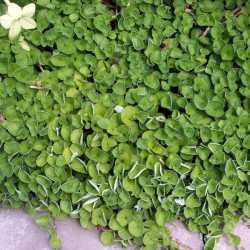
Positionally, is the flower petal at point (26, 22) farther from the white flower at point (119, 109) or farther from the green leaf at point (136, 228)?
the green leaf at point (136, 228)

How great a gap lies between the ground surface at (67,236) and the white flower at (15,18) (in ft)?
A: 2.66

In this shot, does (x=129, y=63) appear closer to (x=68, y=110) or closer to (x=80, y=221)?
(x=68, y=110)

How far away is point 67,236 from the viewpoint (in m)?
2.16

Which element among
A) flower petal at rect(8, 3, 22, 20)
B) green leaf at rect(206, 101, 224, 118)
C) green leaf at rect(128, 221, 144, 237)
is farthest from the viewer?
green leaf at rect(206, 101, 224, 118)

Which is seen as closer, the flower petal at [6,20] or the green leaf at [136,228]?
the flower petal at [6,20]

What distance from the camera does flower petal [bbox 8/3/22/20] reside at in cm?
190

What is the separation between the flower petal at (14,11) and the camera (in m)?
1.90

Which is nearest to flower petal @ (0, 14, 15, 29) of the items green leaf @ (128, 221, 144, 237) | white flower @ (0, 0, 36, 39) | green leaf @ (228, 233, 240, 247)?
white flower @ (0, 0, 36, 39)

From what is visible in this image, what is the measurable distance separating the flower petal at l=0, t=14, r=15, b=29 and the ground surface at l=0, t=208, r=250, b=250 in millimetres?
826

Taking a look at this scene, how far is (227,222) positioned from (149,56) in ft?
2.65

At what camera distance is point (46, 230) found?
2166 mm

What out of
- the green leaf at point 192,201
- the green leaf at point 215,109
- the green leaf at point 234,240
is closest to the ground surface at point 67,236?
the green leaf at point 234,240

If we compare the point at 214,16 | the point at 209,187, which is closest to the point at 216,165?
the point at 209,187

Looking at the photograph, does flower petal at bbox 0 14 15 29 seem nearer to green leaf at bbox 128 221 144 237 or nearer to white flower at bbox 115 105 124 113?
white flower at bbox 115 105 124 113
